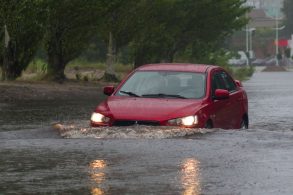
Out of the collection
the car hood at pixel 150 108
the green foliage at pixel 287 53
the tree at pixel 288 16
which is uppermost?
the car hood at pixel 150 108

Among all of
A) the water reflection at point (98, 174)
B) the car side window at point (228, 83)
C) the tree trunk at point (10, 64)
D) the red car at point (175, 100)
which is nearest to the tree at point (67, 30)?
the tree trunk at point (10, 64)

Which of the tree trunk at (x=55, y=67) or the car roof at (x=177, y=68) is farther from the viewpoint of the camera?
the tree trunk at (x=55, y=67)

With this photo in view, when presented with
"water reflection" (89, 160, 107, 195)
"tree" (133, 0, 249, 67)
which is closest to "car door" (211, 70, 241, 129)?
"water reflection" (89, 160, 107, 195)

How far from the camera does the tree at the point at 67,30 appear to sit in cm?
3712

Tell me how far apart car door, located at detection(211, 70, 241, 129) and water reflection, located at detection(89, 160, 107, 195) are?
414 centimetres

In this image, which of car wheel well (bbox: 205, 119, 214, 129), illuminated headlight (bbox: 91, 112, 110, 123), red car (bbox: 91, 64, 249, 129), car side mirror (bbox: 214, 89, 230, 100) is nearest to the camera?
red car (bbox: 91, 64, 249, 129)

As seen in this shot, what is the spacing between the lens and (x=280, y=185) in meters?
9.09

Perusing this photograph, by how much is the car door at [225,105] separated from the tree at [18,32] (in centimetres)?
1751

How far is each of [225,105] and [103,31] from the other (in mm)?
30265

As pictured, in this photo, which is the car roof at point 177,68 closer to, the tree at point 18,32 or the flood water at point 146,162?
the flood water at point 146,162

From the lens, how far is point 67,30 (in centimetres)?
3847

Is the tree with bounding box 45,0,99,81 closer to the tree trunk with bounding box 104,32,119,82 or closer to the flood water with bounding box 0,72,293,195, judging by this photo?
the tree trunk with bounding box 104,32,119,82

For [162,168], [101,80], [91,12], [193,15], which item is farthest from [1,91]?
[193,15]

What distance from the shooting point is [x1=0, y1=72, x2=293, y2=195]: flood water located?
356 inches
